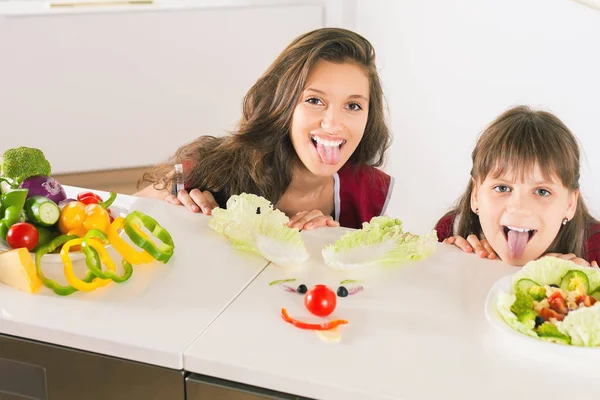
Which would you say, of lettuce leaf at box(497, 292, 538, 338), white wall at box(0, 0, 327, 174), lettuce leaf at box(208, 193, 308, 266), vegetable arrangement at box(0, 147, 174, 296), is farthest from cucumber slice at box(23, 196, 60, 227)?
white wall at box(0, 0, 327, 174)

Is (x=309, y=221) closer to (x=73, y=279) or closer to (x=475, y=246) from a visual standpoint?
(x=475, y=246)

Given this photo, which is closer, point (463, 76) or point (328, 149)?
point (328, 149)

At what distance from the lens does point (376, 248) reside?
1.86 meters

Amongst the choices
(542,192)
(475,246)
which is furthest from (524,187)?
(475,246)

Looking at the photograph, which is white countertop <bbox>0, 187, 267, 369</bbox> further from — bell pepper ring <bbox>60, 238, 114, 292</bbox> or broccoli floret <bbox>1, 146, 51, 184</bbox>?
broccoli floret <bbox>1, 146, 51, 184</bbox>

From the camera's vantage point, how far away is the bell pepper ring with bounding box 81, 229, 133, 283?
65.7 inches

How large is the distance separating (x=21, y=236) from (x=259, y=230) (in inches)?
20.6

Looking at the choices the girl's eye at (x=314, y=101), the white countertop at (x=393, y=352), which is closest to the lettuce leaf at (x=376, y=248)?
the white countertop at (x=393, y=352)

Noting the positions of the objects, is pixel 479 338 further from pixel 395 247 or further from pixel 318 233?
pixel 318 233

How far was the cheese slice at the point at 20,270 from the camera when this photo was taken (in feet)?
5.54

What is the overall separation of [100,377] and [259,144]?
1.03 m

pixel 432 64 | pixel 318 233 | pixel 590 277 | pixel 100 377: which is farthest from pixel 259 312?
pixel 432 64

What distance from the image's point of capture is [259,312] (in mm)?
1623

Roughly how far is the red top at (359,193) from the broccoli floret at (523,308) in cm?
114
